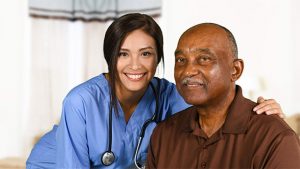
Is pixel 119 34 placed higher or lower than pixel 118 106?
A: higher

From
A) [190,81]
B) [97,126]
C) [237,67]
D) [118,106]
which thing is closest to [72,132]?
[97,126]

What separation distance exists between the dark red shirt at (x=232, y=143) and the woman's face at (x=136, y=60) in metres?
0.28

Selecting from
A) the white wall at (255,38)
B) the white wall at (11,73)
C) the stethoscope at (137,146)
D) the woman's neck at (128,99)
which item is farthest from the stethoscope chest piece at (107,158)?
the white wall at (255,38)

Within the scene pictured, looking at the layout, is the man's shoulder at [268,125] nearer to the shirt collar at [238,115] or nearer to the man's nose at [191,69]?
the shirt collar at [238,115]

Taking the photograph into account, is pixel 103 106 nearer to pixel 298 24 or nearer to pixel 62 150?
pixel 62 150

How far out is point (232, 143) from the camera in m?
1.24

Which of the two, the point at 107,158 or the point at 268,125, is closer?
the point at 268,125

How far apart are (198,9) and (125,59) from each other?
215 centimetres

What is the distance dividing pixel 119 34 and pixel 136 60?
114 millimetres

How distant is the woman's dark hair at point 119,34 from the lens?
163 cm

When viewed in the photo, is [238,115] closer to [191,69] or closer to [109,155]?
[191,69]

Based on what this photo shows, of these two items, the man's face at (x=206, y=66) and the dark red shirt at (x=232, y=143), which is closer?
the dark red shirt at (x=232, y=143)

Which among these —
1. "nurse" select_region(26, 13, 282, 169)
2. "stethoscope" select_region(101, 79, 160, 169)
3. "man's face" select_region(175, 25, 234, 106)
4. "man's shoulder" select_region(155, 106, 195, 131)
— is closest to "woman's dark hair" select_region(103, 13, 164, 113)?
"nurse" select_region(26, 13, 282, 169)

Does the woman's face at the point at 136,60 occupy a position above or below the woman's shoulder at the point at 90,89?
above
